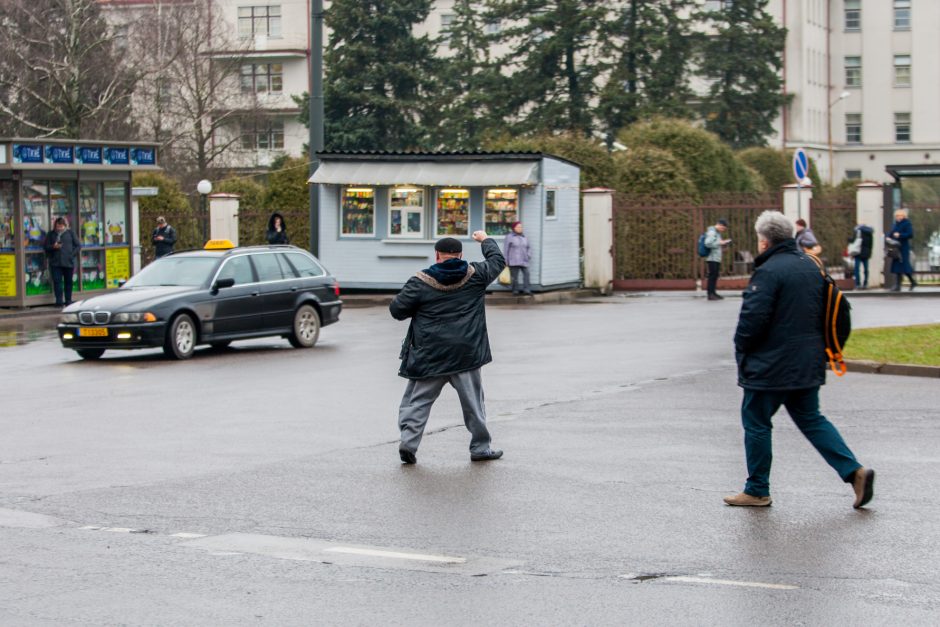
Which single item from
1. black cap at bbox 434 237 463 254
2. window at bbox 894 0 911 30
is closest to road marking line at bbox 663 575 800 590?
black cap at bbox 434 237 463 254

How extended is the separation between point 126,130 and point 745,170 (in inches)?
1000

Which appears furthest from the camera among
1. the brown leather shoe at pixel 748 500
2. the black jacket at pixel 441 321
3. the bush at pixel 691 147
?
the bush at pixel 691 147

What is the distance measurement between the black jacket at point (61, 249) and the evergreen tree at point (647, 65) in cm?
3150

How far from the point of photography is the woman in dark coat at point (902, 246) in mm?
33781

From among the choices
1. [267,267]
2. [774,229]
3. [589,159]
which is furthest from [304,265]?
[589,159]

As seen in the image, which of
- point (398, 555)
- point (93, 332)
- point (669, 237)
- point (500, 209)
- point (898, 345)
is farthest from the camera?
point (669, 237)

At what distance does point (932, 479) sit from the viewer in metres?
10.2

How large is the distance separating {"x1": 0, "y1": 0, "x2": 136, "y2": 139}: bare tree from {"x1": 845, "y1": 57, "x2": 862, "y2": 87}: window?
1854 inches

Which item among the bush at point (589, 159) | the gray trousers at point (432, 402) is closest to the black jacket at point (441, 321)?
the gray trousers at point (432, 402)


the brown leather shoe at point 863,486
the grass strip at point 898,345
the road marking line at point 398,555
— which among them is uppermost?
the grass strip at point 898,345

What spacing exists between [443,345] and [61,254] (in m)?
21.6

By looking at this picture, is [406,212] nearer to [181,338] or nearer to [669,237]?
[669,237]

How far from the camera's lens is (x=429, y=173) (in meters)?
35.0

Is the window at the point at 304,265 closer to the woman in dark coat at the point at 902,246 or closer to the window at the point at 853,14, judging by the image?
the woman in dark coat at the point at 902,246
